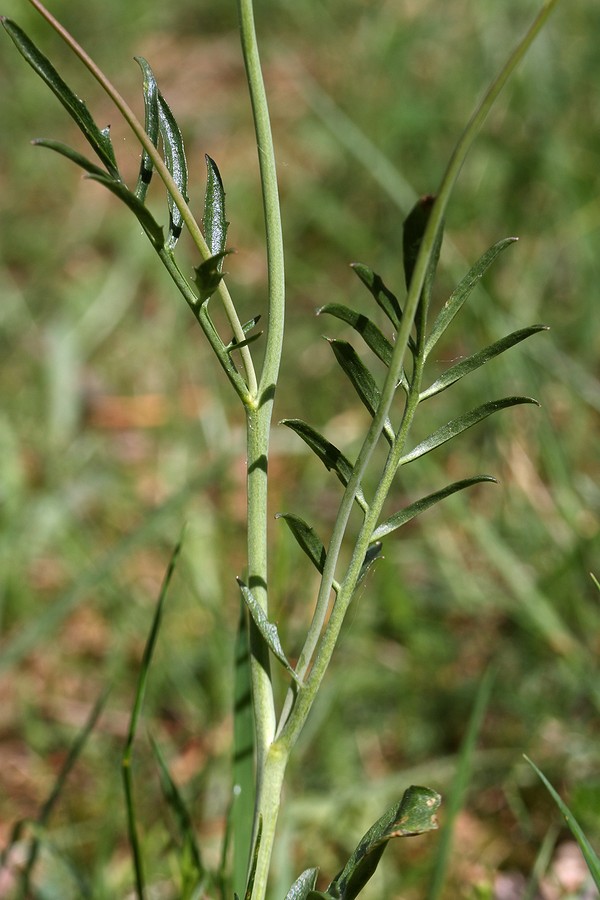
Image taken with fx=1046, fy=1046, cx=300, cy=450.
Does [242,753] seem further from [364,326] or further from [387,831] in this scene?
[364,326]

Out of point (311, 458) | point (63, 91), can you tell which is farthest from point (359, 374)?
point (311, 458)

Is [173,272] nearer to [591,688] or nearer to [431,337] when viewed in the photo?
[431,337]

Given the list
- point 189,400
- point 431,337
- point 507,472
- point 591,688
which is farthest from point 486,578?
point 431,337

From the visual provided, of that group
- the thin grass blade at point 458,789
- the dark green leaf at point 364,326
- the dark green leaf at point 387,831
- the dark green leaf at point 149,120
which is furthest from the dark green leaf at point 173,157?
the thin grass blade at point 458,789

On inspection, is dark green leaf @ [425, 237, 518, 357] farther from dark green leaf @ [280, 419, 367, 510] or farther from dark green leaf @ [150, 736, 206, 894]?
dark green leaf @ [150, 736, 206, 894]

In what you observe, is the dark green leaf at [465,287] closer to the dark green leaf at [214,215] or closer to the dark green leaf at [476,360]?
the dark green leaf at [476,360]
